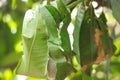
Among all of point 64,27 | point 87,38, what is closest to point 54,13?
point 64,27

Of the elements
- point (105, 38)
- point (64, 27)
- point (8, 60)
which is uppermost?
point (64, 27)

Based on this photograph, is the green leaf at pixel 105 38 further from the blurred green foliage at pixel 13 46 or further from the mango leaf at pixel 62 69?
the blurred green foliage at pixel 13 46

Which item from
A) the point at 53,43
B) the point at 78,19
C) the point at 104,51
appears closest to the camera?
the point at 53,43

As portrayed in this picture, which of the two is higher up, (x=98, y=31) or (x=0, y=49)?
(x=98, y=31)

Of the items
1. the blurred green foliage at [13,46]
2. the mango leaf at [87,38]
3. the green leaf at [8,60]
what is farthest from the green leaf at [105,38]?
the green leaf at [8,60]

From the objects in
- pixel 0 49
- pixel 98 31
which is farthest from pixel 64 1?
pixel 0 49

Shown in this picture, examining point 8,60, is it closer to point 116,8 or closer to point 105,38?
point 105,38

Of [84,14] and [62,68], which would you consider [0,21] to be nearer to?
[84,14]
